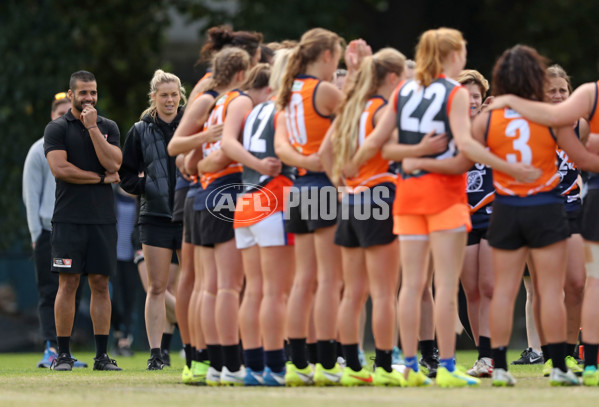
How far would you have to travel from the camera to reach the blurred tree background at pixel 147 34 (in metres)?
17.4

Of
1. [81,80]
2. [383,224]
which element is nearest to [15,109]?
[81,80]

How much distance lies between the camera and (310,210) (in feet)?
25.5

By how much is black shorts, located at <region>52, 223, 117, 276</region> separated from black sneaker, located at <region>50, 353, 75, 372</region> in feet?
2.50

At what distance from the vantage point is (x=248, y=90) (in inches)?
330

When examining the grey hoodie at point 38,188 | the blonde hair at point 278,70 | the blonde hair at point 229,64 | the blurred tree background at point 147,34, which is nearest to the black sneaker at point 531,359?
the blonde hair at point 278,70

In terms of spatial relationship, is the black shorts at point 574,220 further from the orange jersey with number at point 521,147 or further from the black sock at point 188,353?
the black sock at point 188,353

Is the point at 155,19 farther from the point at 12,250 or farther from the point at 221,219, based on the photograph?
the point at 221,219

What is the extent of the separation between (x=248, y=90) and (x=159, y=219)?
95.4 inches

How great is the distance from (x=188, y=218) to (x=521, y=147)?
2368 millimetres

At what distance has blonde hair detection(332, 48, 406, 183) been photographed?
7.69 m

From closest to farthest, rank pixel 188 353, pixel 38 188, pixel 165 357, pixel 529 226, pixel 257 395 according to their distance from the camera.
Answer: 1. pixel 257 395
2. pixel 529 226
3. pixel 188 353
4. pixel 165 357
5. pixel 38 188

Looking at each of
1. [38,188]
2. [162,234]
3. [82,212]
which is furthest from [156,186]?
[38,188]

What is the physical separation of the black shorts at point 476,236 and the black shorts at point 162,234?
2629 mm

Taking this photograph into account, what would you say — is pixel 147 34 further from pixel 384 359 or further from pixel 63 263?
pixel 384 359
